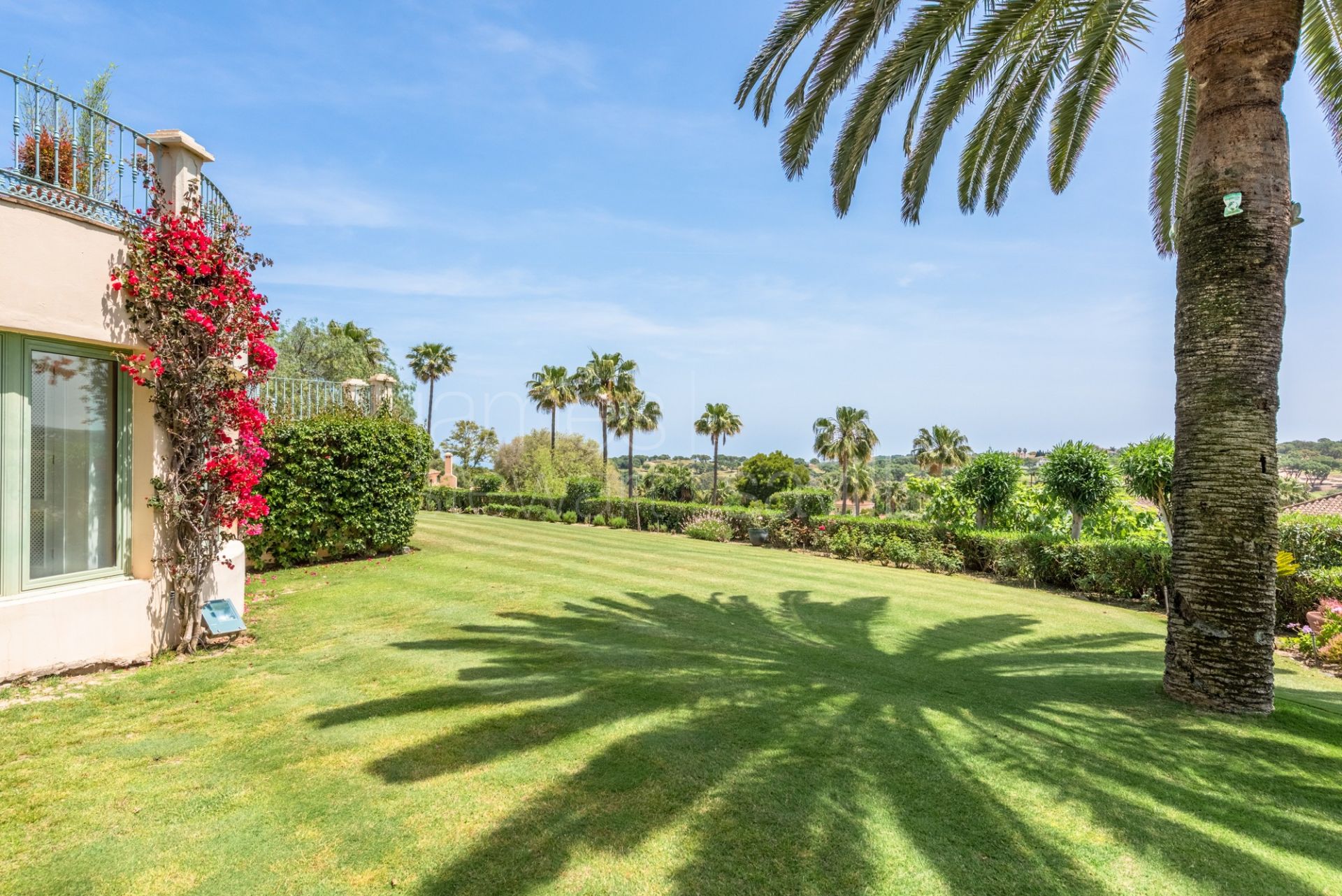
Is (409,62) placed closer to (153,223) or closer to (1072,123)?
(153,223)

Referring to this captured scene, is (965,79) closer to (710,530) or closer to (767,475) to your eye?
(710,530)

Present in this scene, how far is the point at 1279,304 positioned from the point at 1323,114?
517 cm

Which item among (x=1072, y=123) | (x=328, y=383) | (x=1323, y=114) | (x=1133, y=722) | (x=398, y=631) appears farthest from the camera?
(x=328, y=383)

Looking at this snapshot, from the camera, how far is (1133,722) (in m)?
4.85

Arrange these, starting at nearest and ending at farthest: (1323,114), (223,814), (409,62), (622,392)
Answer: (223,814) < (1323,114) < (409,62) < (622,392)

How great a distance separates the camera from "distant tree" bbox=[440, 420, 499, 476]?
172 feet

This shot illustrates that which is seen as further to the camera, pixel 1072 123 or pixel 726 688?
pixel 1072 123

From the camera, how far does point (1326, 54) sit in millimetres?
7363

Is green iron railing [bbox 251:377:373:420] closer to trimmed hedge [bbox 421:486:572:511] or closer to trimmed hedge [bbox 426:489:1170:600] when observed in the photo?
trimmed hedge [bbox 426:489:1170:600]

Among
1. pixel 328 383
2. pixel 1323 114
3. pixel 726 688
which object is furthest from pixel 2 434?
pixel 1323 114

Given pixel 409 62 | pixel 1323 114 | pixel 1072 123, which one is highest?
pixel 409 62

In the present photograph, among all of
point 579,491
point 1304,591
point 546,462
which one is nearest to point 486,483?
point 546,462

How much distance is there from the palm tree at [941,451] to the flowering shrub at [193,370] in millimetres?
50975

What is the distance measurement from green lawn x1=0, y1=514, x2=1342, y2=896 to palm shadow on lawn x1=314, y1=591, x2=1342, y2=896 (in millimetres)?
20
